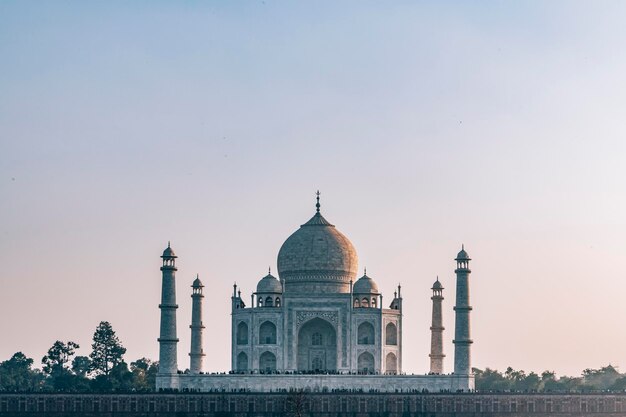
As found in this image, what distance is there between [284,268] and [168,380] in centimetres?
1513

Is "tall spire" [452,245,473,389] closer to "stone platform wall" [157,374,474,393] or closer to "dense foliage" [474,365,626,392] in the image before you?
"stone platform wall" [157,374,474,393]

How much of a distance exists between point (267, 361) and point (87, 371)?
1052 inches

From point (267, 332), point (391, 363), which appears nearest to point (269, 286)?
point (267, 332)

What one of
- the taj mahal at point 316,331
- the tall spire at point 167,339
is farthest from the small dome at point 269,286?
the tall spire at point 167,339

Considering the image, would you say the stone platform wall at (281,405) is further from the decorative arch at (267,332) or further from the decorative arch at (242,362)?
the decorative arch at (267,332)

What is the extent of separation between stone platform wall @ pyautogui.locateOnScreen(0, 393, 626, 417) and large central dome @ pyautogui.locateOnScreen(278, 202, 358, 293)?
14.5 m

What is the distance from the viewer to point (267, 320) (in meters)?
124

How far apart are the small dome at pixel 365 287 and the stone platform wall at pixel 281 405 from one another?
1213 cm

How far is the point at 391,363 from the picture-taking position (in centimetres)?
12562

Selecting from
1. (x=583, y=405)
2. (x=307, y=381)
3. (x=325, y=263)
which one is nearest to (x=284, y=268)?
(x=325, y=263)

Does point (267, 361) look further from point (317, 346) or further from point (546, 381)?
point (546, 381)

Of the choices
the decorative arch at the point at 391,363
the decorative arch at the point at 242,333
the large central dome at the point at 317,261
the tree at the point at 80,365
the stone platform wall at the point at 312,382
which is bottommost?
the stone platform wall at the point at 312,382

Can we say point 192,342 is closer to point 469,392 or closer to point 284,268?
point 284,268

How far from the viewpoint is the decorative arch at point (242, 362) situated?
4909 inches
